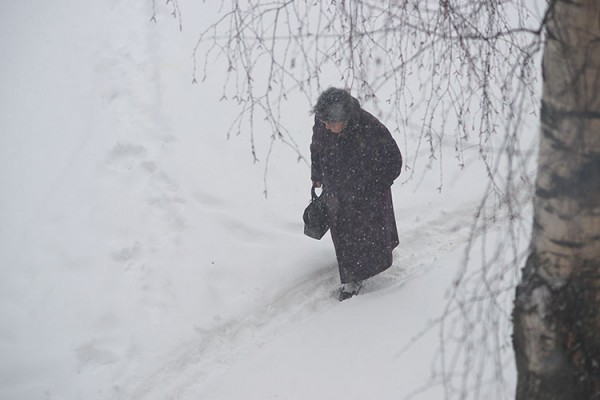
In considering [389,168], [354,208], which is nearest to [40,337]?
[354,208]

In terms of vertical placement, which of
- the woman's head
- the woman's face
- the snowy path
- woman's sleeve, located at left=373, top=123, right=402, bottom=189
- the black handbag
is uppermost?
the woman's head

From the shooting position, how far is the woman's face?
4.18 m

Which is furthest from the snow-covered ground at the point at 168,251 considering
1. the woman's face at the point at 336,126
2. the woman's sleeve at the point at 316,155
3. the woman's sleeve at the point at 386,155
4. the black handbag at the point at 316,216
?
the woman's face at the point at 336,126

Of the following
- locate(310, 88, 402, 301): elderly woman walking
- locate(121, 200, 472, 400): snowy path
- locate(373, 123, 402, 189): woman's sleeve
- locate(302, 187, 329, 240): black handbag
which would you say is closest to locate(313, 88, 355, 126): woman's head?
locate(310, 88, 402, 301): elderly woman walking

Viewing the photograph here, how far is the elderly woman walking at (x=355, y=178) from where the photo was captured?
4.22 meters

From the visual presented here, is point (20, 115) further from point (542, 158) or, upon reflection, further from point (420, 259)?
point (542, 158)

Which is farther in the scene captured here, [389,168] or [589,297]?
[389,168]

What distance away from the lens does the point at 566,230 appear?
2127 mm

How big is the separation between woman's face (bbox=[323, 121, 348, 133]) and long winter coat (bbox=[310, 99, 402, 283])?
60 mm

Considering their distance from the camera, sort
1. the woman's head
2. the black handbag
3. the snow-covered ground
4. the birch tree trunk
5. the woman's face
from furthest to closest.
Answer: the black handbag < the snow-covered ground < the woman's face < the woman's head < the birch tree trunk

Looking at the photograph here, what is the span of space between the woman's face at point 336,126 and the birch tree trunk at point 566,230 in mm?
2108

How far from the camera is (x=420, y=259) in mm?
5367

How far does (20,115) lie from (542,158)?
19.7 feet

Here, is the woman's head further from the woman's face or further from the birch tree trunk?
the birch tree trunk
